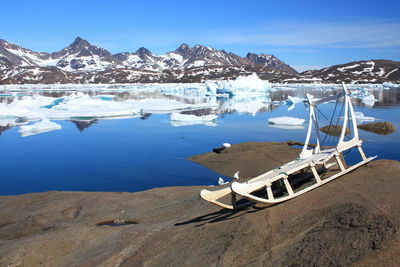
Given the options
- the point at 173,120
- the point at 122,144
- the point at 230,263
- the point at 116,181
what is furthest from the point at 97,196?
the point at 173,120

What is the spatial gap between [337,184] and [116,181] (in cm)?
637

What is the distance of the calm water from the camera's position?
9.68 meters

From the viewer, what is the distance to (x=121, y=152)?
531 inches

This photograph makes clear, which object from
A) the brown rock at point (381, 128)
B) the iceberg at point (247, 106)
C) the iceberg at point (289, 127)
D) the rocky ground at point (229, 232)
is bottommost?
the iceberg at point (247, 106)

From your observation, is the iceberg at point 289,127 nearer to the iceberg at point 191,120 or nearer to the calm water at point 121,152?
the calm water at point 121,152

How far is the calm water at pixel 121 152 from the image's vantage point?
9.68 meters

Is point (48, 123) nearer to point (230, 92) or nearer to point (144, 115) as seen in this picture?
point (144, 115)

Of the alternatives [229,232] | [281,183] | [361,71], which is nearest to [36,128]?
[281,183]

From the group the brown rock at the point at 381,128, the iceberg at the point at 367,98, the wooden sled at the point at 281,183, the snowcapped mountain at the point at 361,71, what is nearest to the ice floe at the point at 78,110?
the iceberg at the point at 367,98

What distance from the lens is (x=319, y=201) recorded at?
445 centimetres

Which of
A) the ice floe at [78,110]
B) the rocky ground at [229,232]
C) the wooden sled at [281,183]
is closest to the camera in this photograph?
the rocky ground at [229,232]

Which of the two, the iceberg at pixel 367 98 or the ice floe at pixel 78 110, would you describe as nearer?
the ice floe at pixel 78 110

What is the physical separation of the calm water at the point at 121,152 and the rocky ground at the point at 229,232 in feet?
9.32

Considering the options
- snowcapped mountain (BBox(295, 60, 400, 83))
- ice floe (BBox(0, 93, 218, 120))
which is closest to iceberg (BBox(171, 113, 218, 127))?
ice floe (BBox(0, 93, 218, 120))
